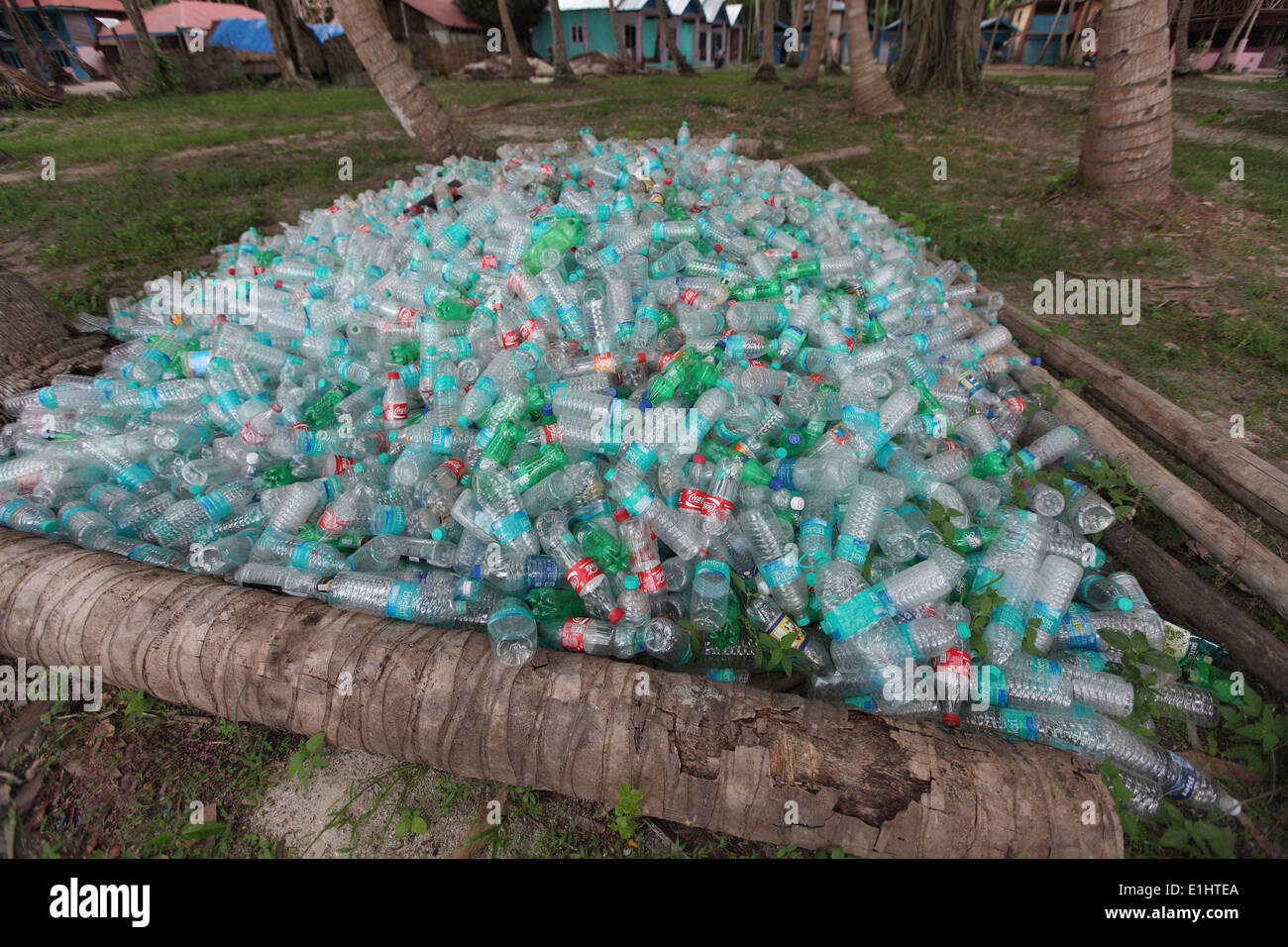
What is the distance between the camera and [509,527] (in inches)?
102

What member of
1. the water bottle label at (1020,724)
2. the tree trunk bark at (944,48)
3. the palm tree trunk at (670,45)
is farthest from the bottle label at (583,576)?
the palm tree trunk at (670,45)

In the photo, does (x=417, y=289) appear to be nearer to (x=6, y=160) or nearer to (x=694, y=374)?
(x=694, y=374)

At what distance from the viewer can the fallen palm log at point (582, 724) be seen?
1933 millimetres

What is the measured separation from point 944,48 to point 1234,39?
45.6 ft

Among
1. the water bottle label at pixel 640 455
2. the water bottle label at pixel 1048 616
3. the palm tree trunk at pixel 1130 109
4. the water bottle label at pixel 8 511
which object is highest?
the palm tree trunk at pixel 1130 109

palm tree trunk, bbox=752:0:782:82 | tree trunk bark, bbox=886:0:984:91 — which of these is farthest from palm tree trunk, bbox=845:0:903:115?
palm tree trunk, bbox=752:0:782:82

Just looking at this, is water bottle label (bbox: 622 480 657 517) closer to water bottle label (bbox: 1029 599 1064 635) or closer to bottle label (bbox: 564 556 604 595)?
bottle label (bbox: 564 556 604 595)

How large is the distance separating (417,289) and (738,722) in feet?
11.4

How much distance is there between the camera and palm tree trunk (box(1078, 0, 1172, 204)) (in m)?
5.96

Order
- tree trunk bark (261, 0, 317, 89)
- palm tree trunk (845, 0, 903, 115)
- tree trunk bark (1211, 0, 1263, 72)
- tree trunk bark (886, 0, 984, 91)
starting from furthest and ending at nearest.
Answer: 1. tree trunk bark (1211, 0, 1263, 72)
2. tree trunk bark (261, 0, 317, 89)
3. tree trunk bark (886, 0, 984, 91)
4. palm tree trunk (845, 0, 903, 115)

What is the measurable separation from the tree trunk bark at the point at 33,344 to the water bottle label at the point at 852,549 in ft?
15.6

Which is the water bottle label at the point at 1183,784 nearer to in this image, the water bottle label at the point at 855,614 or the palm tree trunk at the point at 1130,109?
the water bottle label at the point at 855,614

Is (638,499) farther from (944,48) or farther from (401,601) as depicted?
(944,48)

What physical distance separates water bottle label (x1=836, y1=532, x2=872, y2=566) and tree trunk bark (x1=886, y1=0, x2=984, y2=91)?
1511 centimetres
